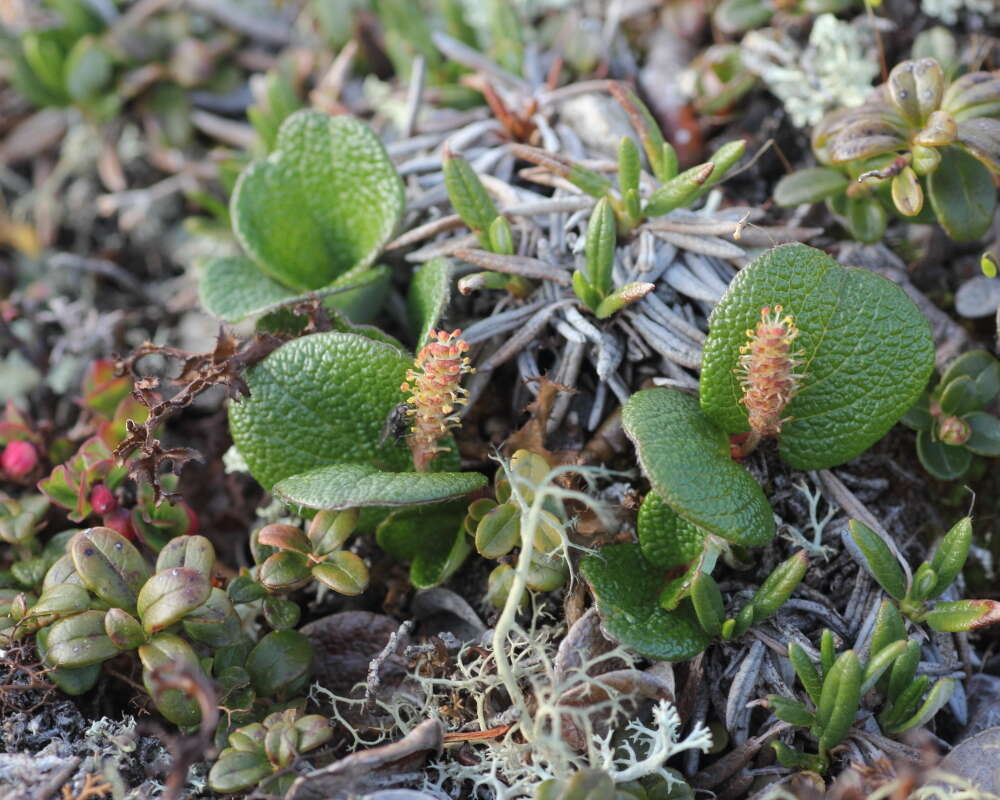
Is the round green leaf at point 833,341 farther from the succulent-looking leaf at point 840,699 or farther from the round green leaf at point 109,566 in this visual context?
the round green leaf at point 109,566

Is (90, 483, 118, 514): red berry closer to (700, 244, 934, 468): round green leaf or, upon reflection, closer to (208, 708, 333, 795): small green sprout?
(208, 708, 333, 795): small green sprout

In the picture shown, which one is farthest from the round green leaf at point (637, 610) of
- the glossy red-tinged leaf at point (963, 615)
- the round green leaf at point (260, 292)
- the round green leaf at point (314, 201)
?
the round green leaf at point (314, 201)

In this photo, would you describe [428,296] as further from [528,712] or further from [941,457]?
[941,457]

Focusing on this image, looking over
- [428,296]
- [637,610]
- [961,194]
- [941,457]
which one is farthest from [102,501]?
[961,194]

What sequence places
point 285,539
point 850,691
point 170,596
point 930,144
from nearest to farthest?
1. point 850,691
2. point 170,596
3. point 285,539
4. point 930,144

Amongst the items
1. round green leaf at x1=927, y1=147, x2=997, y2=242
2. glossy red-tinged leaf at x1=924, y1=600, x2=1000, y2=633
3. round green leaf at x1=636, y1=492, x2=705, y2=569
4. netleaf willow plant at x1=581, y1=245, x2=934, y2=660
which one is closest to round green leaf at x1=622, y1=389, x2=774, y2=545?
netleaf willow plant at x1=581, y1=245, x2=934, y2=660

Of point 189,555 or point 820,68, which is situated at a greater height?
point 820,68
